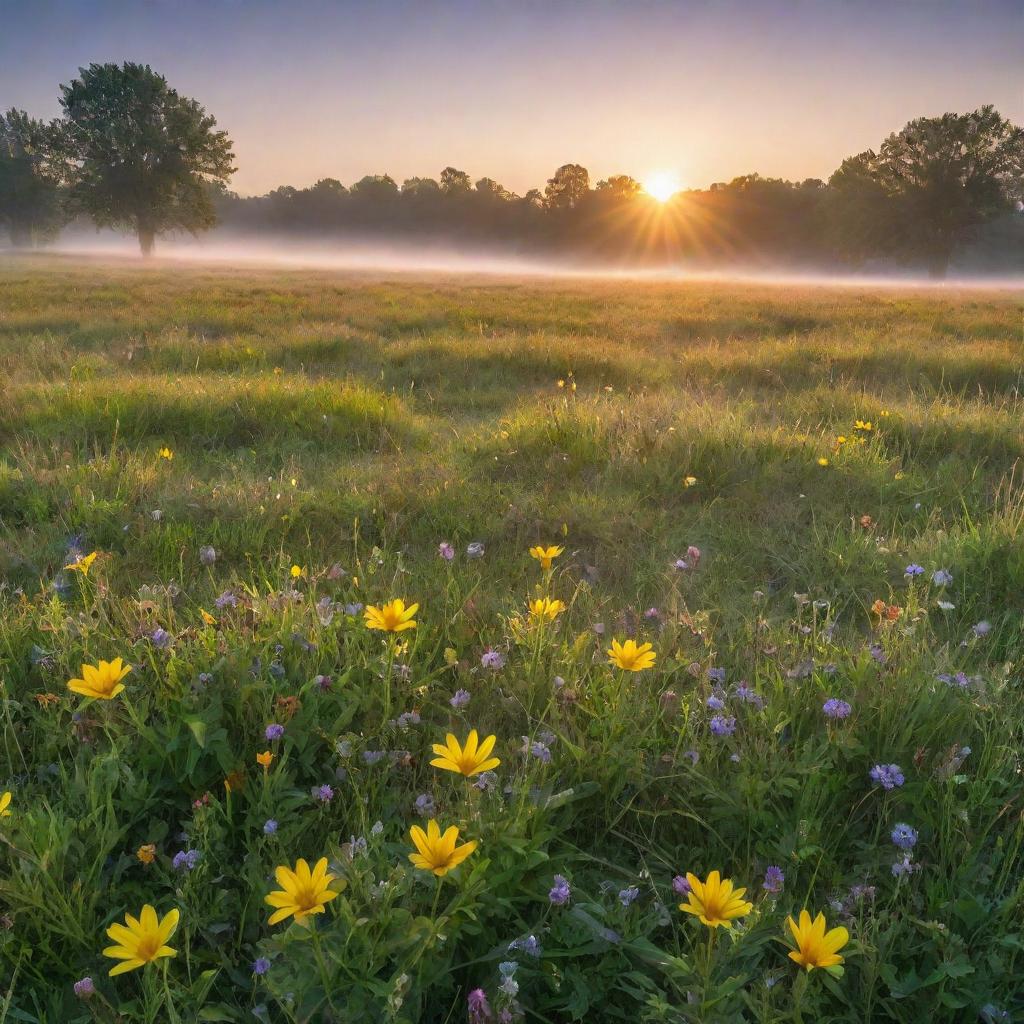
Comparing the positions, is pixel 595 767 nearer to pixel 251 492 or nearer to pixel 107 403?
pixel 251 492

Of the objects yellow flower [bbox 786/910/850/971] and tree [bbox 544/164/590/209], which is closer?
yellow flower [bbox 786/910/850/971]

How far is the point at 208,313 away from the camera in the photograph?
12852mm

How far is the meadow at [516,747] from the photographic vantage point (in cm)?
140

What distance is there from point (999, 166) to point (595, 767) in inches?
2519

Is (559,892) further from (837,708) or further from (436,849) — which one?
(837,708)

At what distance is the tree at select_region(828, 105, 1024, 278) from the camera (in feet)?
163

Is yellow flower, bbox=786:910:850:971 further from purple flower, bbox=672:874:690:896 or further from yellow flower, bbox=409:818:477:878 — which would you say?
yellow flower, bbox=409:818:477:878

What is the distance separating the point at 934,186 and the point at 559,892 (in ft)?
205

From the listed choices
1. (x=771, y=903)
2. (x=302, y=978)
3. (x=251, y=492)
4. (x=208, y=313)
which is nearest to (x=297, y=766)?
(x=302, y=978)

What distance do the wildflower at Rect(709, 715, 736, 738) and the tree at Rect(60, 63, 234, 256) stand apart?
57964mm

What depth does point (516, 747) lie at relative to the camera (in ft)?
6.65

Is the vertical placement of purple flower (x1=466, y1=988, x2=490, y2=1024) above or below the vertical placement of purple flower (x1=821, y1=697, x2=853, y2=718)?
below

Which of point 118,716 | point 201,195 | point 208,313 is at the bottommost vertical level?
point 118,716

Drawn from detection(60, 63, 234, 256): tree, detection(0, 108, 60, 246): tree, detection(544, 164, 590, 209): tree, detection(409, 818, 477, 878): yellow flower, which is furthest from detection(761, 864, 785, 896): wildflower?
detection(544, 164, 590, 209): tree
